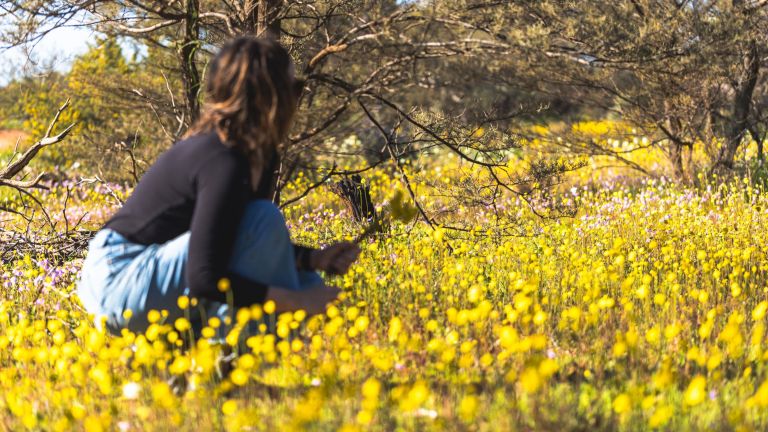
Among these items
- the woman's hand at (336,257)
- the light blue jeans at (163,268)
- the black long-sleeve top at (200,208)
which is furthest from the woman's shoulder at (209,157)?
the woman's hand at (336,257)

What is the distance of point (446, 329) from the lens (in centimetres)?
299

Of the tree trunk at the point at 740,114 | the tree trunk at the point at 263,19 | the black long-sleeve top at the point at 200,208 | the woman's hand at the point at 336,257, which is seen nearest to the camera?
the black long-sleeve top at the point at 200,208

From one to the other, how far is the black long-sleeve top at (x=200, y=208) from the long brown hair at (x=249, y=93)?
6 cm

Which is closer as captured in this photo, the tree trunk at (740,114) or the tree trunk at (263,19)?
the tree trunk at (263,19)

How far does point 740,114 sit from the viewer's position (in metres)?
7.41

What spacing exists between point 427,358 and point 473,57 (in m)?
2.70

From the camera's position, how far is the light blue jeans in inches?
102

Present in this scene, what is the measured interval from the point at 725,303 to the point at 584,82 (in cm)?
427

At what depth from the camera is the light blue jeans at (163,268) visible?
2580 millimetres

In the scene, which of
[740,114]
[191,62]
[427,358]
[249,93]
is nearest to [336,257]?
[427,358]

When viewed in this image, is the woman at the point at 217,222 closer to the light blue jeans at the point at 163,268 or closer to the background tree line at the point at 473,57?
the light blue jeans at the point at 163,268

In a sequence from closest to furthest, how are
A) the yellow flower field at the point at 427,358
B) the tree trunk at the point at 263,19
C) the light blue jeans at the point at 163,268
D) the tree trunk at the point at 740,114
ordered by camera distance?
1. the yellow flower field at the point at 427,358
2. the light blue jeans at the point at 163,268
3. the tree trunk at the point at 263,19
4. the tree trunk at the point at 740,114

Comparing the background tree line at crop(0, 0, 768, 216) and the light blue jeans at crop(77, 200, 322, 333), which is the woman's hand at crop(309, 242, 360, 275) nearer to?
the light blue jeans at crop(77, 200, 322, 333)

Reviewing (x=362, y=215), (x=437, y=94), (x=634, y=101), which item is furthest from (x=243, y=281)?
(x=437, y=94)
